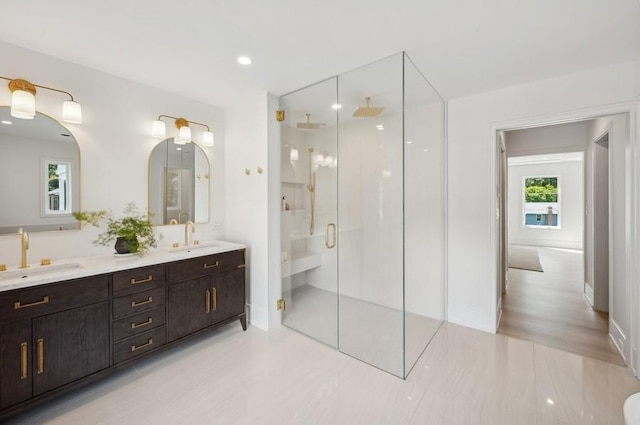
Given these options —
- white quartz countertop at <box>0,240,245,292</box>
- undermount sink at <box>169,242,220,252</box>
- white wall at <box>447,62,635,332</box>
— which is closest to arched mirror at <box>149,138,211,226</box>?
undermount sink at <box>169,242,220,252</box>

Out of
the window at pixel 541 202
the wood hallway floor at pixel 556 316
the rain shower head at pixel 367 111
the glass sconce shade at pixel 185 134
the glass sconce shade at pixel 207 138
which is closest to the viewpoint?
the rain shower head at pixel 367 111

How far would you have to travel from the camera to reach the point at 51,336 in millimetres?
1798

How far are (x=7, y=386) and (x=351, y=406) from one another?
2.12m

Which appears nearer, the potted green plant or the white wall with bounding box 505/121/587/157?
the potted green plant

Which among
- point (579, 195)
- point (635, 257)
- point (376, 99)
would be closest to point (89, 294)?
point (376, 99)

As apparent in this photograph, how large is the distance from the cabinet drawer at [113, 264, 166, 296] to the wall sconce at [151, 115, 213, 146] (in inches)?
54.5

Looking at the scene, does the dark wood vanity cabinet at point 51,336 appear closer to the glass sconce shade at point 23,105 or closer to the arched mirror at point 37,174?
the arched mirror at point 37,174

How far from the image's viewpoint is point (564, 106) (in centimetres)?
250

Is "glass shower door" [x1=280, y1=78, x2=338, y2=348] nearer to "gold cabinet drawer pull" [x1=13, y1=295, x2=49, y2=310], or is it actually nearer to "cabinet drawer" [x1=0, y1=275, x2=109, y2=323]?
"cabinet drawer" [x1=0, y1=275, x2=109, y2=323]

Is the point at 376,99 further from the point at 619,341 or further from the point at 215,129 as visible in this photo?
the point at 619,341

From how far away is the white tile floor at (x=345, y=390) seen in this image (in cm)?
180

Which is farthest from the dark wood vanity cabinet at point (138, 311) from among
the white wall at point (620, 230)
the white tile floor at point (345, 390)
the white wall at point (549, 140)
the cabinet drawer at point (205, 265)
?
the white wall at point (549, 140)

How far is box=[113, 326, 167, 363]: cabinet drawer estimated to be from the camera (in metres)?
2.10

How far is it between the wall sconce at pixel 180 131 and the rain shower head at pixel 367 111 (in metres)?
1.77
